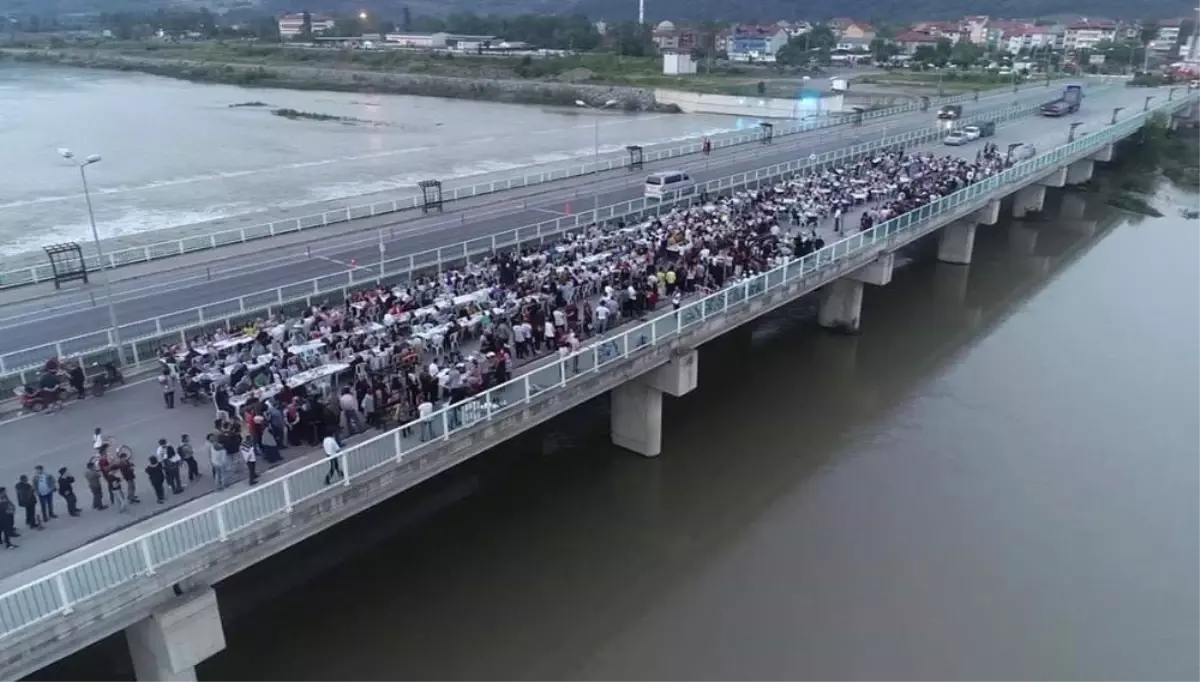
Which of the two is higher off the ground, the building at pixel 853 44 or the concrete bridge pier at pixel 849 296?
the building at pixel 853 44

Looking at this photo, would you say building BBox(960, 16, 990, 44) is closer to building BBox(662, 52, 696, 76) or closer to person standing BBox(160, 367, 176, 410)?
building BBox(662, 52, 696, 76)

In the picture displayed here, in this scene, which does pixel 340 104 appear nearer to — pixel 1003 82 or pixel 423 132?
pixel 423 132

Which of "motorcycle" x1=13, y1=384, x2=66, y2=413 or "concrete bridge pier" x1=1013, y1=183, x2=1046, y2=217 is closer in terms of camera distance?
"motorcycle" x1=13, y1=384, x2=66, y2=413

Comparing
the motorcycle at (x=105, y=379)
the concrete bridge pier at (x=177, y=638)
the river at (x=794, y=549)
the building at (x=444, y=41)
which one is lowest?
the river at (x=794, y=549)

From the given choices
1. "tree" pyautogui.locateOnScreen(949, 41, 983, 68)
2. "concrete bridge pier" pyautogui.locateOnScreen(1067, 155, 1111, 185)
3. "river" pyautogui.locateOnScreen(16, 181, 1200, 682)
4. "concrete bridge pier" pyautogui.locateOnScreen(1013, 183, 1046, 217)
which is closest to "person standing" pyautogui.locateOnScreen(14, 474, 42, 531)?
"river" pyautogui.locateOnScreen(16, 181, 1200, 682)

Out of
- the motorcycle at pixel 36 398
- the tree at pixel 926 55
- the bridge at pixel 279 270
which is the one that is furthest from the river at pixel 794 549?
the tree at pixel 926 55

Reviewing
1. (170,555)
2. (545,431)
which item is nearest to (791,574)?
(545,431)

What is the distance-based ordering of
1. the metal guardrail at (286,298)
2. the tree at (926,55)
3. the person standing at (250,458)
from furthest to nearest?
the tree at (926,55), the metal guardrail at (286,298), the person standing at (250,458)

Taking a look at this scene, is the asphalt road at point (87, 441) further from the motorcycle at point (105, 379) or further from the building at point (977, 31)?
the building at point (977, 31)
